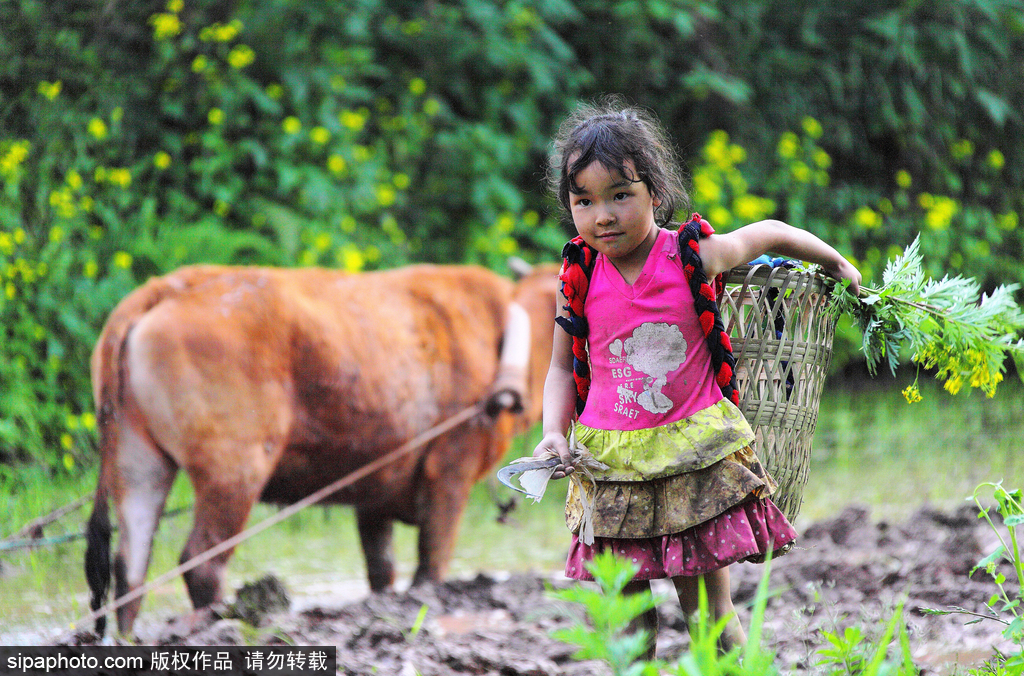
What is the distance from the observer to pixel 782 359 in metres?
2.03

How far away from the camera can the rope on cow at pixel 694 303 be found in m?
1.97

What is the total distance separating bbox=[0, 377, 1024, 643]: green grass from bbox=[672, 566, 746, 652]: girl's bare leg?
2171mm

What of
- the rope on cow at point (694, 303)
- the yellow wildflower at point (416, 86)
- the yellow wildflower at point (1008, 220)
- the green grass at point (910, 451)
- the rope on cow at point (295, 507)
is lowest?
the green grass at point (910, 451)

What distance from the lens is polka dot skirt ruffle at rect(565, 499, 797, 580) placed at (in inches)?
74.4

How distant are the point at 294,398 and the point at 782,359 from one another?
2.13 meters

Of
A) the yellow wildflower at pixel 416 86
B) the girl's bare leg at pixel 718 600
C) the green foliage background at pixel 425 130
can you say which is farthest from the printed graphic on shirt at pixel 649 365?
the yellow wildflower at pixel 416 86

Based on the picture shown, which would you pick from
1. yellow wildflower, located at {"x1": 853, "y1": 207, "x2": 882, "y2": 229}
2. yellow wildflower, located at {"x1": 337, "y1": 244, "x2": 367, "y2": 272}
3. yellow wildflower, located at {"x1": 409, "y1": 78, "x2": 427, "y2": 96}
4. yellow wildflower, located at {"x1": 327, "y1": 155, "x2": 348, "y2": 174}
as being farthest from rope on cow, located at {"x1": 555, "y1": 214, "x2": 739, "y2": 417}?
yellow wildflower, located at {"x1": 853, "y1": 207, "x2": 882, "y2": 229}

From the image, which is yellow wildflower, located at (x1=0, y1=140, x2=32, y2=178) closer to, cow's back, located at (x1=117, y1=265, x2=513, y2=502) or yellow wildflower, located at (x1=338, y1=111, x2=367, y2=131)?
cow's back, located at (x1=117, y1=265, x2=513, y2=502)

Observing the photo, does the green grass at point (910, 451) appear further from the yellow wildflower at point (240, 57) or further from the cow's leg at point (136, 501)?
the yellow wildflower at point (240, 57)

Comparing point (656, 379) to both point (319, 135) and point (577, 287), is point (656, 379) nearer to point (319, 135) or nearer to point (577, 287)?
point (577, 287)

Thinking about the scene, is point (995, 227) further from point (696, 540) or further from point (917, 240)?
point (696, 540)

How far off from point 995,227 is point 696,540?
657 centimetres

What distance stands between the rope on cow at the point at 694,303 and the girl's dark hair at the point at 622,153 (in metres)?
0.11
